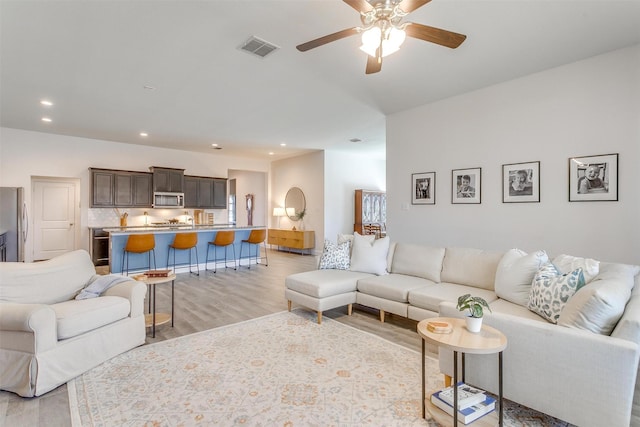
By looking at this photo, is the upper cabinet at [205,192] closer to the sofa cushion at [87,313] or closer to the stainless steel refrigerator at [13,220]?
the stainless steel refrigerator at [13,220]

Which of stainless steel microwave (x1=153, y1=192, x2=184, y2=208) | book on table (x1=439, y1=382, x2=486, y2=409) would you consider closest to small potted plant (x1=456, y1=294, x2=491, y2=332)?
book on table (x1=439, y1=382, x2=486, y2=409)

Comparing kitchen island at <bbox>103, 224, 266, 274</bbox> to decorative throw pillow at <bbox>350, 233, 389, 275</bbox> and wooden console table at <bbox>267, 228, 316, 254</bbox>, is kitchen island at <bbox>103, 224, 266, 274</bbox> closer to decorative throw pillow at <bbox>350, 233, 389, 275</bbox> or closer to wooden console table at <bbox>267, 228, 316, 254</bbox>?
wooden console table at <bbox>267, 228, 316, 254</bbox>

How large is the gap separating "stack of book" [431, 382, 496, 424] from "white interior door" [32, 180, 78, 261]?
28.5 feet

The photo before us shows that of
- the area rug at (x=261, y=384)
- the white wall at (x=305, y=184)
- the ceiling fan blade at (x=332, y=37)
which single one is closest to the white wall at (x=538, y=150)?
the area rug at (x=261, y=384)

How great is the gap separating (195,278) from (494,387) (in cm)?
521

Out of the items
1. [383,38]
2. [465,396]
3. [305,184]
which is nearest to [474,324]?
[465,396]

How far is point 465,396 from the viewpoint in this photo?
187 centimetres

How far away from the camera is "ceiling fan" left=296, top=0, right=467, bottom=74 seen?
84.5 inches

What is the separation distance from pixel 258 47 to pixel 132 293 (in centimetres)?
276

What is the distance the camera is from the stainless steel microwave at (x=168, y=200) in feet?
26.3

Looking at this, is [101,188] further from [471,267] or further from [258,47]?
[471,267]

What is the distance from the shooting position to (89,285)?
3045 millimetres

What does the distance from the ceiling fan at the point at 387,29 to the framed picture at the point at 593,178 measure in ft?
8.26

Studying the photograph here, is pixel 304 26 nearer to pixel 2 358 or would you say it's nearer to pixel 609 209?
pixel 2 358
